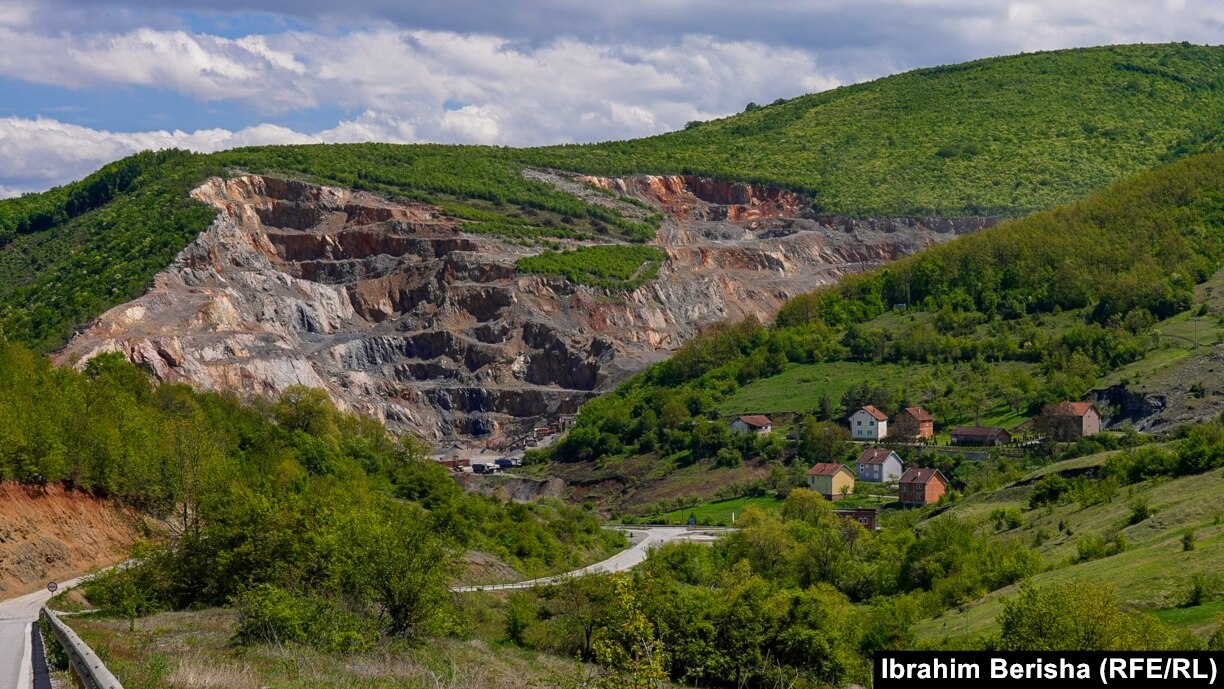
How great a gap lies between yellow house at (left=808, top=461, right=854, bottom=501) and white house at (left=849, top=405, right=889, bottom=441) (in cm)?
1263

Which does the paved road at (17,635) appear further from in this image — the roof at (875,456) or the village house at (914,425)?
the village house at (914,425)

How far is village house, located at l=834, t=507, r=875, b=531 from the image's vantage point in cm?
9775

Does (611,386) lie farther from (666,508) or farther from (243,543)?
(243,543)

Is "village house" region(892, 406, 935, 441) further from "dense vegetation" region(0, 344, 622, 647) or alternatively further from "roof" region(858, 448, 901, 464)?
"dense vegetation" region(0, 344, 622, 647)

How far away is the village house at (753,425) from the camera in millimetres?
134875

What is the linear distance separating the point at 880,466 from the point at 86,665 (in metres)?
96.3

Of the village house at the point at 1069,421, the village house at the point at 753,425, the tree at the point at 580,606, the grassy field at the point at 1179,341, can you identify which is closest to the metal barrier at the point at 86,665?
the tree at the point at 580,606

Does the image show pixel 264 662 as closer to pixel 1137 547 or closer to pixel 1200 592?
pixel 1200 592

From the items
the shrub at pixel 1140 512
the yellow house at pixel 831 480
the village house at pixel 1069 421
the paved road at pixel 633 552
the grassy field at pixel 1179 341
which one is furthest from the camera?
the grassy field at pixel 1179 341

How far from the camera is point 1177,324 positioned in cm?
13925

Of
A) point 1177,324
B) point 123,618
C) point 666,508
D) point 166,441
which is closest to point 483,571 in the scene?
point 166,441

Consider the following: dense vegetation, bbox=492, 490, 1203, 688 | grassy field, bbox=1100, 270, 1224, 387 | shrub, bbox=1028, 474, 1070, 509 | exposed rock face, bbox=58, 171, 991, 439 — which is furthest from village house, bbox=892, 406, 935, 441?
exposed rock face, bbox=58, 171, 991, 439

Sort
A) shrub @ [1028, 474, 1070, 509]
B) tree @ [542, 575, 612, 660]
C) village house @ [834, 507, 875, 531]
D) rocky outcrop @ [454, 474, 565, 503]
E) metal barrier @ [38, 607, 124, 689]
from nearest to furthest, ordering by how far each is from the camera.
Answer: metal barrier @ [38, 607, 124, 689], tree @ [542, 575, 612, 660], shrub @ [1028, 474, 1070, 509], village house @ [834, 507, 875, 531], rocky outcrop @ [454, 474, 565, 503]

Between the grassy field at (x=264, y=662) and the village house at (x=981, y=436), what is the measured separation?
237ft
